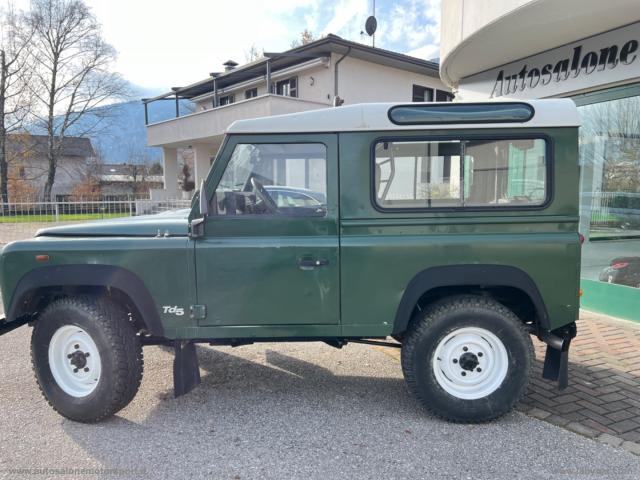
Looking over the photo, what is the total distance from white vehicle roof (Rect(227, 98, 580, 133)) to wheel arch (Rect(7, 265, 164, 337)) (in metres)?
1.34

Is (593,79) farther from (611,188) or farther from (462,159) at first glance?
(462,159)

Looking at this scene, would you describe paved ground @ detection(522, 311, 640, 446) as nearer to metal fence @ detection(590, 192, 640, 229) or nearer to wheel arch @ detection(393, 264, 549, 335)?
wheel arch @ detection(393, 264, 549, 335)

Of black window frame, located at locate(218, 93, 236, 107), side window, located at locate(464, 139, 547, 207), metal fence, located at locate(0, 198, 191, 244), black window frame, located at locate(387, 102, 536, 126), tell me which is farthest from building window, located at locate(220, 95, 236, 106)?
side window, located at locate(464, 139, 547, 207)

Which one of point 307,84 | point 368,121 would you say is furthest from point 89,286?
point 307,84

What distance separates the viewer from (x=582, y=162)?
6.82 m

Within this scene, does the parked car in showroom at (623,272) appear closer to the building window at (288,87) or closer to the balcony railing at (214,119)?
the balcony railing at (214,119)

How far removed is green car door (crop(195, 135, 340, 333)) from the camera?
324 centimetres

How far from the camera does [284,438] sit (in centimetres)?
317

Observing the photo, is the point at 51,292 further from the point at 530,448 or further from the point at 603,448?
the point at 603,448

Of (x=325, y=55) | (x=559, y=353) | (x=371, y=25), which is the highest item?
(x=371, y=25)

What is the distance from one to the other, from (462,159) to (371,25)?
16.6 m

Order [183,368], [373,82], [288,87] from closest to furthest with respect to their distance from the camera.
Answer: [183,368] → [373,82] → [288,87]

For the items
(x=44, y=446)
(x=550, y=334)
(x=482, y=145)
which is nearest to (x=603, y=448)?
(x=550, y=334)

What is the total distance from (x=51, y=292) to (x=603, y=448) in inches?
163
